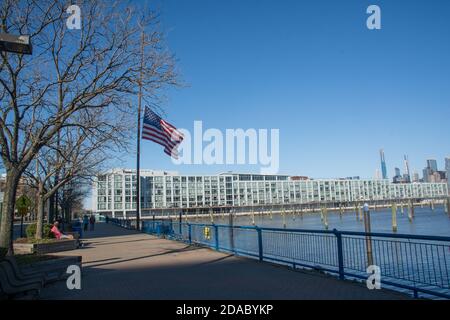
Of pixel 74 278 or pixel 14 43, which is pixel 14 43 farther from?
pixel 74 278

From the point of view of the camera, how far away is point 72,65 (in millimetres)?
14211

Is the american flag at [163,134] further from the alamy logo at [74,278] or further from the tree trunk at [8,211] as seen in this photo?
the alamy logo at [74,278]

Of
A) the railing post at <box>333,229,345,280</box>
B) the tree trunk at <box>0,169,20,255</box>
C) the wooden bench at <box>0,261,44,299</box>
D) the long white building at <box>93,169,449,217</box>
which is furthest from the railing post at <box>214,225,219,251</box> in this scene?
the long white building at <box>93,169,449,217</box>

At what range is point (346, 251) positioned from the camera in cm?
988

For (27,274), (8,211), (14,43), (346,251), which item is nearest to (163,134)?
(8,211)

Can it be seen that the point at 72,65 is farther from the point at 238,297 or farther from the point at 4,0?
the point at 238,297

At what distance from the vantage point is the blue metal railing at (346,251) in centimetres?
813

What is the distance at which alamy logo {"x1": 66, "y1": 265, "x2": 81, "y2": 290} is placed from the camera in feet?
31.9

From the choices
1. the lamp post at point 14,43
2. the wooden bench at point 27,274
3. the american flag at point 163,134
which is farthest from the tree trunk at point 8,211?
the american flag at point 163,134

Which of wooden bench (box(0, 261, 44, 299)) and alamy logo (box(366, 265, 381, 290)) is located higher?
wooden bench (box(0, 261, 44, 299))

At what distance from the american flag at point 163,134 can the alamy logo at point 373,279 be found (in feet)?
49.3

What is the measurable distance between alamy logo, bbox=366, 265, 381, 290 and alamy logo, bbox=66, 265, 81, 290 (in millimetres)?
6270

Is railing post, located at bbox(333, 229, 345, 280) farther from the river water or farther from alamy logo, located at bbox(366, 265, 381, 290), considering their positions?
the river water
